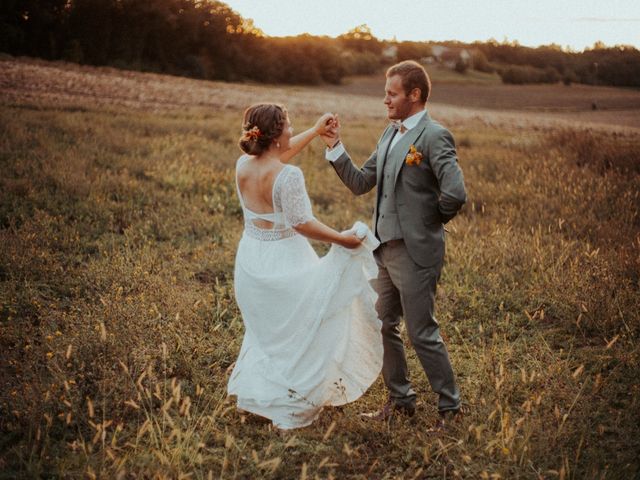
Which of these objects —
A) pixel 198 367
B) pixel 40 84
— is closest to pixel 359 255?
pixel 198 367

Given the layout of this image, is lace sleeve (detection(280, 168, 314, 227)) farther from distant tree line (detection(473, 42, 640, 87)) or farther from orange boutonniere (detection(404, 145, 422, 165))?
distant tree line (detection(473, 42, 640, 87))

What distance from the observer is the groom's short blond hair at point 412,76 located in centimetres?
373

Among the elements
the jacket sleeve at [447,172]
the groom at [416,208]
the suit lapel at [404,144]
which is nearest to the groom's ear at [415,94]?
the groom at [416,208]

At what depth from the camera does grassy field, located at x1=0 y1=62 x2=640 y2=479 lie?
3.54 meters

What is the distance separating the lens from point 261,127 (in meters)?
3.87

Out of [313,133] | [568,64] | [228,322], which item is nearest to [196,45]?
[568,64]

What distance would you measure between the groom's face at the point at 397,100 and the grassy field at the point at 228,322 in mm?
2121

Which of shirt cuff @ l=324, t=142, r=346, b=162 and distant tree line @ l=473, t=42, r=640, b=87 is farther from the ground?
distant tree line @ l=473, t=42, r=640, b=87

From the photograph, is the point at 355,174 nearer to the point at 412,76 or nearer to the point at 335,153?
the point at 335,153

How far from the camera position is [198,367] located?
4.93 metres

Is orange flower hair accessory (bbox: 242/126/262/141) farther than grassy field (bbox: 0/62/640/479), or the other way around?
orange flower hair accessory (bbox: 242/126/262/141)

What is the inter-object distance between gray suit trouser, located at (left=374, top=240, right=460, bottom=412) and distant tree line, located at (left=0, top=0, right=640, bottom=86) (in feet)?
76.2

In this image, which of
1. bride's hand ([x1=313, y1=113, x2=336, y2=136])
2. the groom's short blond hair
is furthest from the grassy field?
the groom's short blond hair

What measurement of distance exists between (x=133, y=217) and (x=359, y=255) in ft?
20.1
